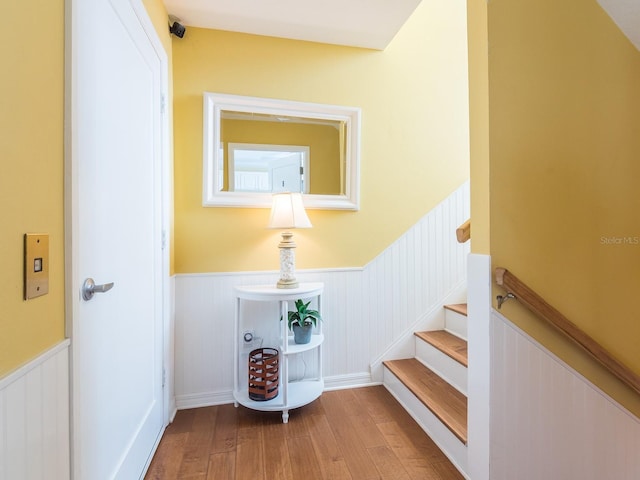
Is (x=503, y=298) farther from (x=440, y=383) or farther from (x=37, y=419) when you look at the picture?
(x=37, y=419)

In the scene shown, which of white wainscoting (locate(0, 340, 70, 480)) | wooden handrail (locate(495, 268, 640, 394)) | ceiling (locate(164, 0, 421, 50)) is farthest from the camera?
ceiling (locate(164, 0, 421, 50))

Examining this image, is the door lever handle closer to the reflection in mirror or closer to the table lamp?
the table lamp

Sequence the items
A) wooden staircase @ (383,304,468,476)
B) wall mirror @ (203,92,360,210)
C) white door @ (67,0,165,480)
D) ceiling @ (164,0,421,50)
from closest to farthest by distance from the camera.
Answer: white door @ (67,0,165,480) < wooden staircase @ (383,304,468,476) < ceiling @ (164,0,421,50) < wall mirror @ (203,92,360,210)

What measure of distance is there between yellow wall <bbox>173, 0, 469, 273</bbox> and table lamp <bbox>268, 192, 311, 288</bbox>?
18cm

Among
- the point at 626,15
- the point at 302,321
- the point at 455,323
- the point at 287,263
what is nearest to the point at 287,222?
the point at 287,263

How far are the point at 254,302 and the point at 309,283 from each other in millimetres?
399

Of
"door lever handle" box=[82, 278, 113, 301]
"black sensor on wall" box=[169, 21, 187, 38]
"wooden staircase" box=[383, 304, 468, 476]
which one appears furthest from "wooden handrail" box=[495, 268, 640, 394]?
"black sensor on wall" box=[169, 21, 187, 38]

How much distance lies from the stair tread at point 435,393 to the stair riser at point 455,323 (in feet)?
1.17

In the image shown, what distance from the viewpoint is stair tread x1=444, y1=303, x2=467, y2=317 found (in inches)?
83.1

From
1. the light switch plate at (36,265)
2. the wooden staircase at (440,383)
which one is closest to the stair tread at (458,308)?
the wooden staircase at (440,383)

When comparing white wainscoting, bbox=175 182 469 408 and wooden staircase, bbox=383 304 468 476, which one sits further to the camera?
white wainscoting, bbox=175 182 469 408

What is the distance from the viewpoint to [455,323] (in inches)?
86.1

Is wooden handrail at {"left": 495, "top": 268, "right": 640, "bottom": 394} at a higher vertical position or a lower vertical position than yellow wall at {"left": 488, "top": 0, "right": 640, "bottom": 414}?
lower

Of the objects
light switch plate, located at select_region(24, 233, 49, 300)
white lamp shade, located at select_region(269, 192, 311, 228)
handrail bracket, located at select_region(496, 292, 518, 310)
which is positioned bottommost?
handrail bracket, located at select_region(496, 292, 518, 310)
